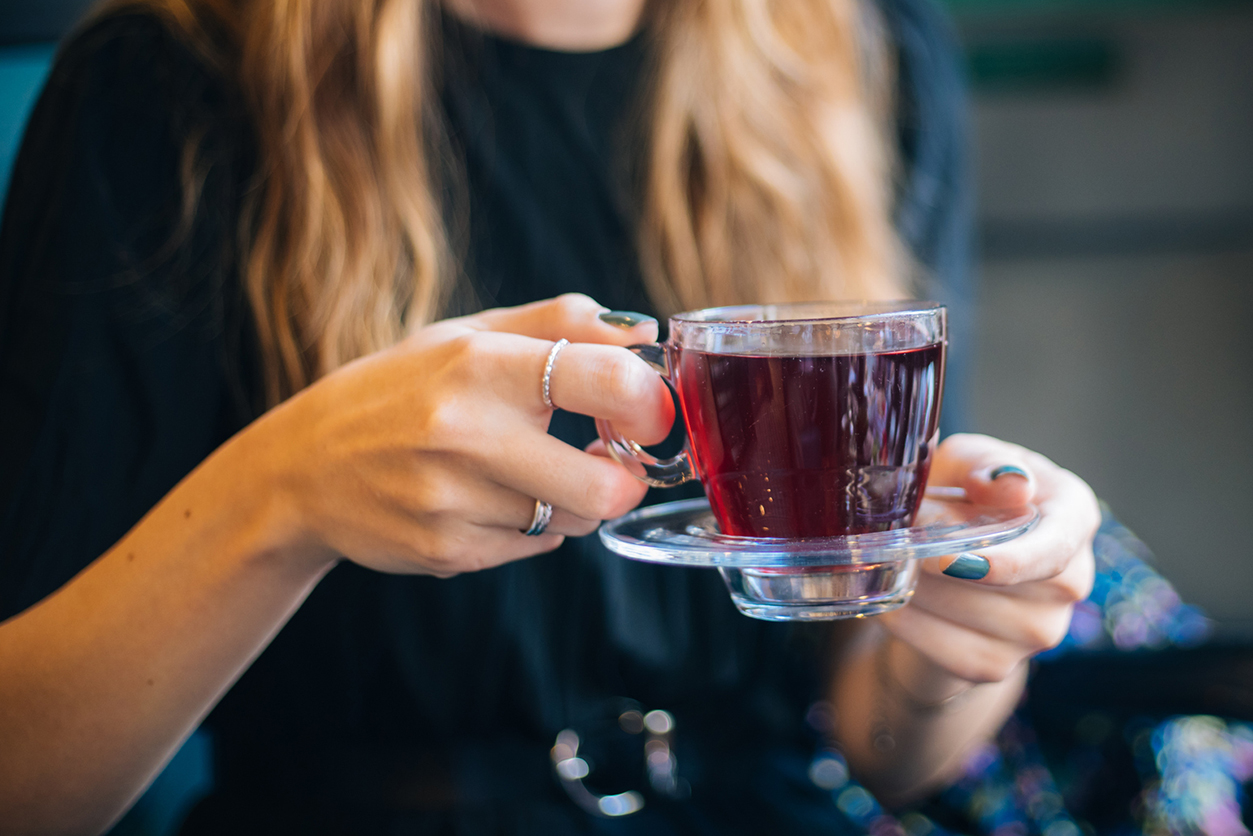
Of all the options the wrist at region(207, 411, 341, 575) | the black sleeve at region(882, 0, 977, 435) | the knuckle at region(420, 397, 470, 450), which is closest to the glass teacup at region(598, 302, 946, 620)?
the knuckle at region(420, 397, 470, 450)

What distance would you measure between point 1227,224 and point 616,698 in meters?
2.82

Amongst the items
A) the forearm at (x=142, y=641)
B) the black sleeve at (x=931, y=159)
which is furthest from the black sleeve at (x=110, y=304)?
the black sleeve at (x=931, y=159)

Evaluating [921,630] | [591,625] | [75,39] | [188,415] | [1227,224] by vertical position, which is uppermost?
[75,39]

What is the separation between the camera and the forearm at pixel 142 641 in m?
0.68

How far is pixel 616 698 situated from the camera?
1.08 m

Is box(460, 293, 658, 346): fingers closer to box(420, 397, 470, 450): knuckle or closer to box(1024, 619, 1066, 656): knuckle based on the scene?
box(420, 397, 470, 450): knuckle

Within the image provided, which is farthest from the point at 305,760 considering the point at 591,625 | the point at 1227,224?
the point at 1227,224

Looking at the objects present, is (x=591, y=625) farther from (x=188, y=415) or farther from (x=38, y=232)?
(x=38, y=232)

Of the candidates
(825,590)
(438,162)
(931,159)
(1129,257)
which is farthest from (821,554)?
(1129,257)

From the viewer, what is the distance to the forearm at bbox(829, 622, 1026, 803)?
93 cm

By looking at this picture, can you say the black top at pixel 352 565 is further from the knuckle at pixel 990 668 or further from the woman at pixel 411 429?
the knuckle at pixel 990 668

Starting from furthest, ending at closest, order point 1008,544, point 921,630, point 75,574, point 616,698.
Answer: point 616,698 < point 75,574 < point 921,630 < point 1008,544

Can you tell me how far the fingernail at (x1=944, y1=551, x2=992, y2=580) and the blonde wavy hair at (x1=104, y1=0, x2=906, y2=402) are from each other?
2.07ft

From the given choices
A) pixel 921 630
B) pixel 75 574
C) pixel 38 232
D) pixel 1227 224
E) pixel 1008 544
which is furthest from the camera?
pixel 1227 224
